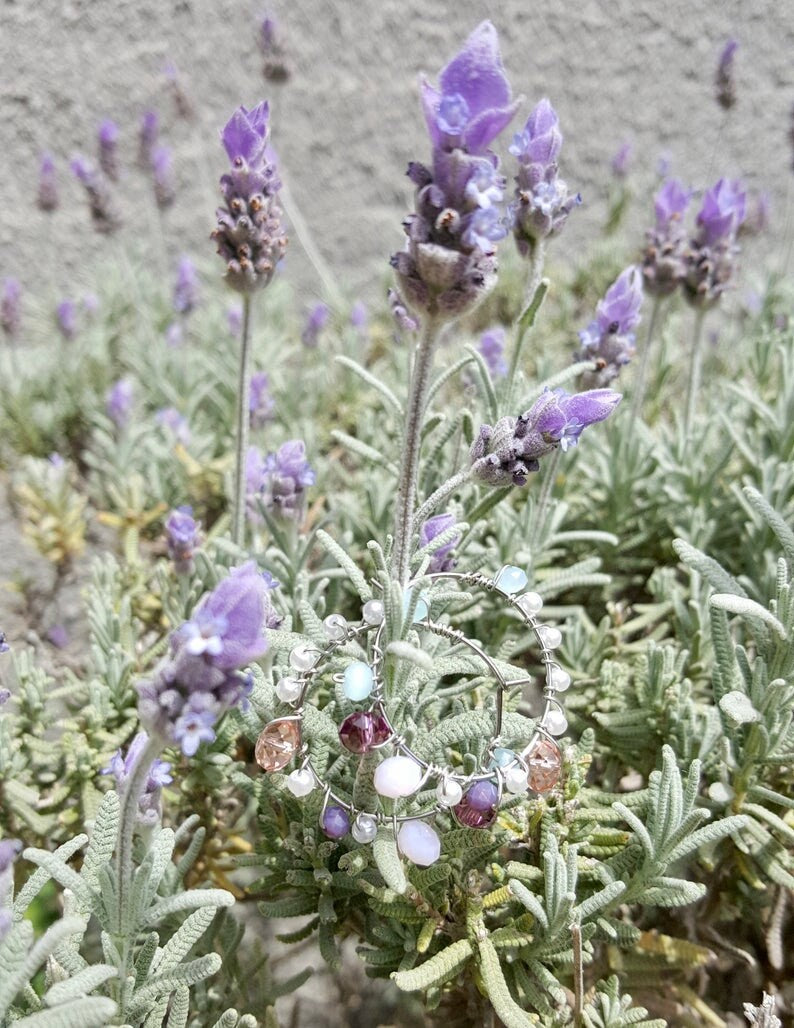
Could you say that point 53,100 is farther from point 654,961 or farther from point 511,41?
point 654,961

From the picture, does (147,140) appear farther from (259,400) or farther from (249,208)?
(249,208)

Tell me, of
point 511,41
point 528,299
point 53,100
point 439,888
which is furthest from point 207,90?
point 439,888

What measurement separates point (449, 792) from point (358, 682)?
18 centimetres

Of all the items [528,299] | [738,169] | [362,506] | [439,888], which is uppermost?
[738,169]

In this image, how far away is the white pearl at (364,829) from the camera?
1.09m

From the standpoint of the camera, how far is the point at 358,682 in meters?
1.02

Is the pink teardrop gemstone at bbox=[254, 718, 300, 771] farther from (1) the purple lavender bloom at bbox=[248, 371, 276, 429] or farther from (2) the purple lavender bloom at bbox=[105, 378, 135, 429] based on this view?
(2) the purple lavender bloom at bbox=[105, 378, 135, 429]

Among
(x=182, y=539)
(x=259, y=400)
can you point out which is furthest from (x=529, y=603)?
(x=259, y=400)

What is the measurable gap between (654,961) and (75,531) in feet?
5.46

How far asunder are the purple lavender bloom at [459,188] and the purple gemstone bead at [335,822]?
0.66 meters

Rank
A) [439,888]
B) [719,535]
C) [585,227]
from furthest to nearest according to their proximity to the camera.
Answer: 1. [585,227]
2. [719,535]
3. [439,888]

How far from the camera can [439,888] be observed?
1.22 meters

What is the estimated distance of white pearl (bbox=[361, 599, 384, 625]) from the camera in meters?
1.08

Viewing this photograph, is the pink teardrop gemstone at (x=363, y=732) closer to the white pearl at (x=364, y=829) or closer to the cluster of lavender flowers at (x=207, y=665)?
the white pearl at (x=364, y=829)
